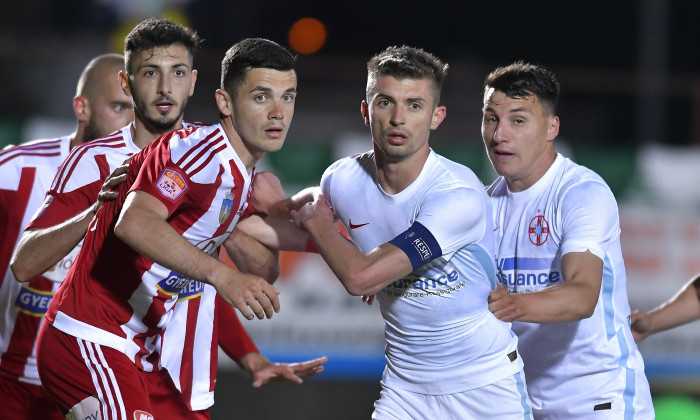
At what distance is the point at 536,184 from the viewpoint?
4438 mm

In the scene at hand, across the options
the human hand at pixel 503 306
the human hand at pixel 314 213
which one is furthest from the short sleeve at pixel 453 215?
the human hand at pixel 314 213

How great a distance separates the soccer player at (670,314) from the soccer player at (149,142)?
5.56 feet

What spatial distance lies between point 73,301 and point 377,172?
143cm

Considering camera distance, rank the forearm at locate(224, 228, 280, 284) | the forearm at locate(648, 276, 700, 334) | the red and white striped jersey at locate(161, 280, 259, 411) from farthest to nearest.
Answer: the forearm at locate(648, 276, 700, 334)
the forearm at locate(224, 228, 280, 284)
the red and white striped jersey at locate(161, 280, 259, 411)

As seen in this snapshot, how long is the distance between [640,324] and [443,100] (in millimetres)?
8838

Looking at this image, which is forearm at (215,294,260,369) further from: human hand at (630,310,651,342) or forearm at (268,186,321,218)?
human hand at (630,310,651,342)

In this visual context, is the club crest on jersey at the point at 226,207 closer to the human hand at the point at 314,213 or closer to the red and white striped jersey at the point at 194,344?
the human hand at the point at 314,213

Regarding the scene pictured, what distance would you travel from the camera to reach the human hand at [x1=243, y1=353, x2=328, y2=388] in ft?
15.7

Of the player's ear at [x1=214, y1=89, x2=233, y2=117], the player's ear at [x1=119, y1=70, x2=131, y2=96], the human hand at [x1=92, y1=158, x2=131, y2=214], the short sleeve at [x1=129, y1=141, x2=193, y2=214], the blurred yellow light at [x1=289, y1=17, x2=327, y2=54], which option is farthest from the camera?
the blurred yellow light at [x1=289, y1=17, x2=327, y2=54]

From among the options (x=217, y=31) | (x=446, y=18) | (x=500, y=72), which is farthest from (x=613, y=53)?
(x=500, y=72)

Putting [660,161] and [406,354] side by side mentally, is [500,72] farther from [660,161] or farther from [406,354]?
[660,161]

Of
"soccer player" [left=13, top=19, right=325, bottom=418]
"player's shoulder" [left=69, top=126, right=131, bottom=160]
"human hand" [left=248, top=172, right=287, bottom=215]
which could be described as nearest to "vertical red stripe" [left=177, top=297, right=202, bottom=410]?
"soccer player" [left=13, top=19, right=325, bottom=418]

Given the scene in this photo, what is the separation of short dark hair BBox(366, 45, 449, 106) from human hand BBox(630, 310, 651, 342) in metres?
1.71

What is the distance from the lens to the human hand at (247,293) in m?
3.38
